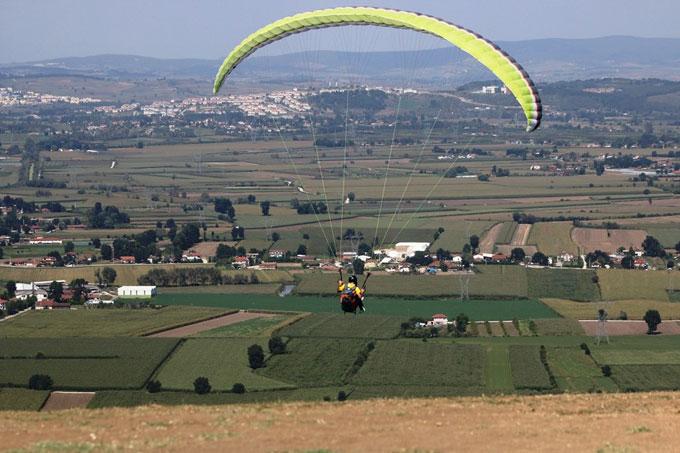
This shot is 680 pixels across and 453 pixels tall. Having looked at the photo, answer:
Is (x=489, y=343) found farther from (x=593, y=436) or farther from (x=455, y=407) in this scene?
(x=593, y=436)

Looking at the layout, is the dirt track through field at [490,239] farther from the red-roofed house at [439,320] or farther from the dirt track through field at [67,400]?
the dirt track through field at [67,400]

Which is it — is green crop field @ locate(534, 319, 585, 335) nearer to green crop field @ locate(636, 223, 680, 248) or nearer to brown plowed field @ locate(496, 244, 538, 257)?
brown plowed field @ locate(496, 244, 538, 257)

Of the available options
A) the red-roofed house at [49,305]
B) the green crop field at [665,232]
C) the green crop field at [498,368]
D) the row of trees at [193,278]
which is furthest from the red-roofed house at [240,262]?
the green crop field at [665,232]

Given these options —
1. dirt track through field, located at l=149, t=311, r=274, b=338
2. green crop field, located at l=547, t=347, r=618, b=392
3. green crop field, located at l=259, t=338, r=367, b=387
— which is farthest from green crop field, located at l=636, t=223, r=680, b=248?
green crop field, located at l=259, t=338, r=367, b=387

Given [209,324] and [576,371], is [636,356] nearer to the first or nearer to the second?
[576,371]

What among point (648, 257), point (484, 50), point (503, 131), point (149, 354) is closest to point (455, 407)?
point (484, 50)
